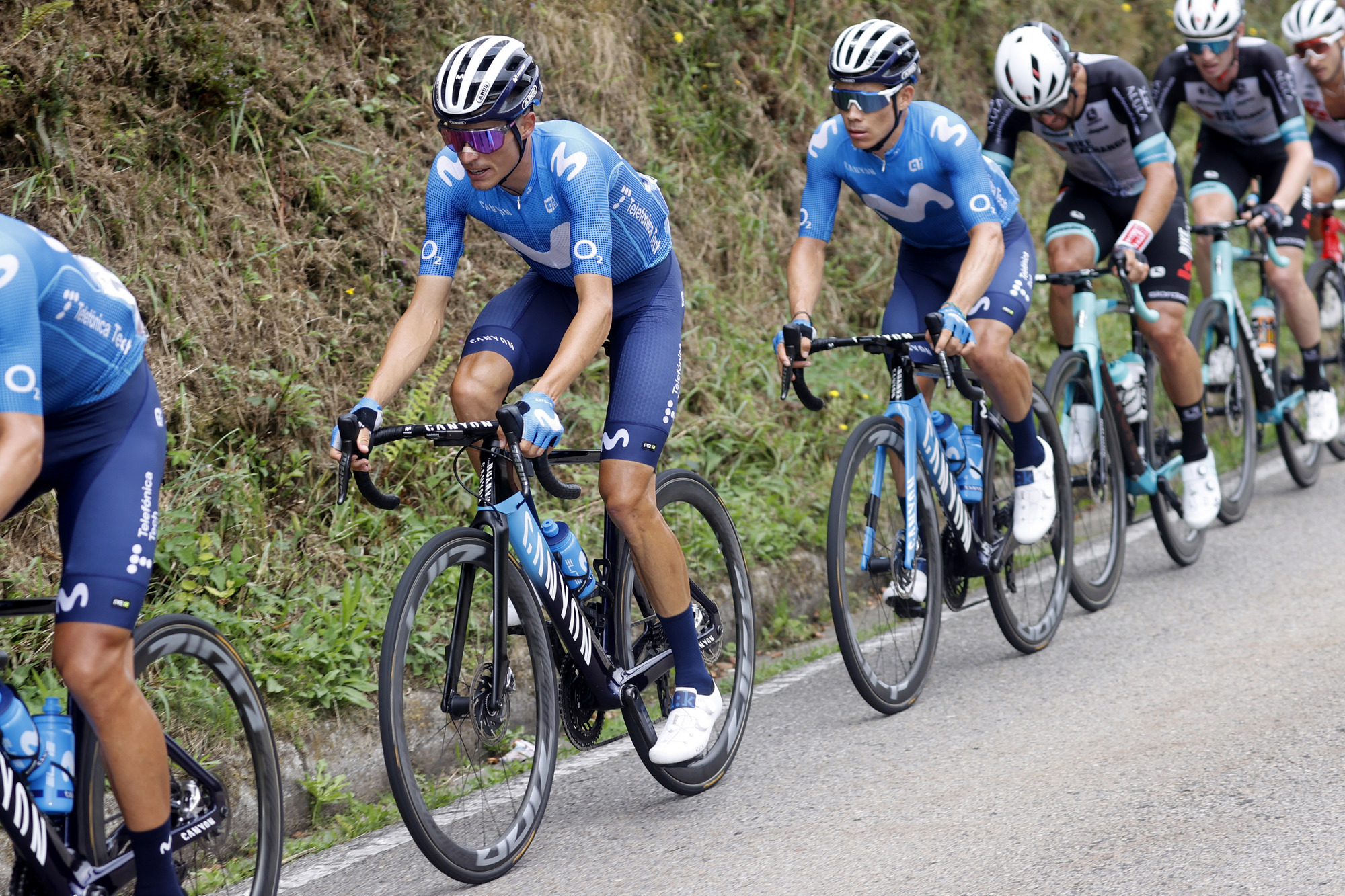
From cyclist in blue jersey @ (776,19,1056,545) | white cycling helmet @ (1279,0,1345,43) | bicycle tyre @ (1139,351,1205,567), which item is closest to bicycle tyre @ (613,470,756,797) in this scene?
cyclist in blue jersey @ (776,19,1056,545)

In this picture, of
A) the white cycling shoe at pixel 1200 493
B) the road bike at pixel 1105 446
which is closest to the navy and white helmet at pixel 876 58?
the road bike at pixel 1105 446

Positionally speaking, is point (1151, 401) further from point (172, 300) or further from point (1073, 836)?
point (172, 300)

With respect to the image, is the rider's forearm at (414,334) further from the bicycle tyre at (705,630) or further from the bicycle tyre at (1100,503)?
the bicycle tyre at (1100,503)

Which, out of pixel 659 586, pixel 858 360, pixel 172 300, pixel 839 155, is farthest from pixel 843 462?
pixel 858 360

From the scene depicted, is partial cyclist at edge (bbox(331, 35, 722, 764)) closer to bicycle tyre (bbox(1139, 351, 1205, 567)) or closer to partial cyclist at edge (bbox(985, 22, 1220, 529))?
partial cyclist at edge (bbox(985, 22, 1220, 529))

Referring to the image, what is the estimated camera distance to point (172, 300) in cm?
578

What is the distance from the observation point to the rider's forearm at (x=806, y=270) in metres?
5.24

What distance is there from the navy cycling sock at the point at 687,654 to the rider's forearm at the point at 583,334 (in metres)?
0.99

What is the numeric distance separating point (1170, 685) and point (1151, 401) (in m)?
2.10

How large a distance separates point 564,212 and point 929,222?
6.19ft

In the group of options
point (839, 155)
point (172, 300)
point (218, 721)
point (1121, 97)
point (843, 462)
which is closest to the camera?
point (218, 721)

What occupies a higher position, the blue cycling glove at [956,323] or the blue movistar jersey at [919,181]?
the blue movistar jersey at [919,181]

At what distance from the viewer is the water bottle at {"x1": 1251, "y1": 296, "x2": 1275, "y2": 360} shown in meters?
7.96

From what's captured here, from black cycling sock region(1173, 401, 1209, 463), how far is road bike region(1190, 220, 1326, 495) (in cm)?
41
